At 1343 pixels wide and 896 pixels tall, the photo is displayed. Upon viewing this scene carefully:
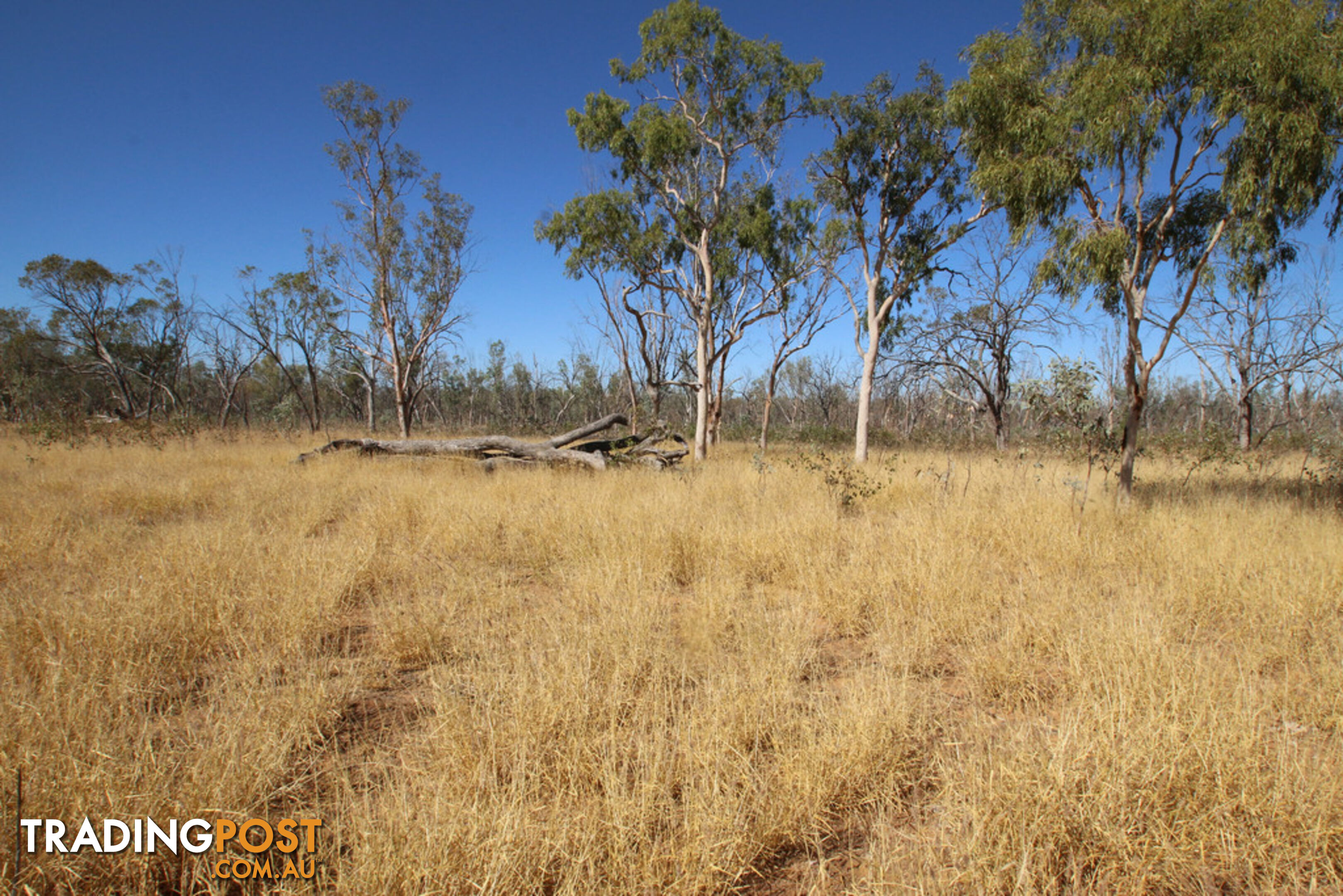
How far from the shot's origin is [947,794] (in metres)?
2.12

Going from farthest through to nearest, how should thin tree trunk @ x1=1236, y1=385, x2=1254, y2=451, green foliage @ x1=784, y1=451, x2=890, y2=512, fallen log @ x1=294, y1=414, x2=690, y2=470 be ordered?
1. thin tree trunk @ x1=1236, y1=385, x2=1254, y2=451
2. fallen log @ x1=294, y1=414, x2=690, y2=470
3. green foliage @ x1=784, y1=451, x2=890, y2=512

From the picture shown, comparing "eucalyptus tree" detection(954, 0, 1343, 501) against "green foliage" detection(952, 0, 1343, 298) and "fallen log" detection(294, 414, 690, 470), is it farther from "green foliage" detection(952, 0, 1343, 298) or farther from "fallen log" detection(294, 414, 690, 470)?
"fallen log" detection(294, 414, 690, 470)

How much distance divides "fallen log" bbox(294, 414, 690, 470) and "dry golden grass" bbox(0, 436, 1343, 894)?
5091 mm

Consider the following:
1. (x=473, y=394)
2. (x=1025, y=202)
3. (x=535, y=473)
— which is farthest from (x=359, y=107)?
(x=473, y=394)

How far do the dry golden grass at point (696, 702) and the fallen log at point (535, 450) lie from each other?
5091 millimetres

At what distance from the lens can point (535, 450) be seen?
11.0 meters

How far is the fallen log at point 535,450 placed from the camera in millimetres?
10875

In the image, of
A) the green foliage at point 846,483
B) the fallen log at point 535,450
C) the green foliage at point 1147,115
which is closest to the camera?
the green foliage at point 1147,115

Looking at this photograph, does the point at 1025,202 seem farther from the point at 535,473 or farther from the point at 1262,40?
the point at 535,473

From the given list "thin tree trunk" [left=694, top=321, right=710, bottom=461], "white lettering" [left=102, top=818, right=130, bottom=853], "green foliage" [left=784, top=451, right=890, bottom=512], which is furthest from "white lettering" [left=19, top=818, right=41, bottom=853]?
"thin tree trunk" [left=694, top=321, right=710, bottom=461]

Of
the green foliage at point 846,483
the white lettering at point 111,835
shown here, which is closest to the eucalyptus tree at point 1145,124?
the green foliage at point 846,483

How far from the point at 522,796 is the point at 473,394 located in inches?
2007

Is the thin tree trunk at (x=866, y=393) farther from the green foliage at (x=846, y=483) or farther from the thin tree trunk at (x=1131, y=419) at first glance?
the thin tree trunk at (x=1131, y=419)

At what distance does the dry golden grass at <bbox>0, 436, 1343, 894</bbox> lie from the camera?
1811mm
